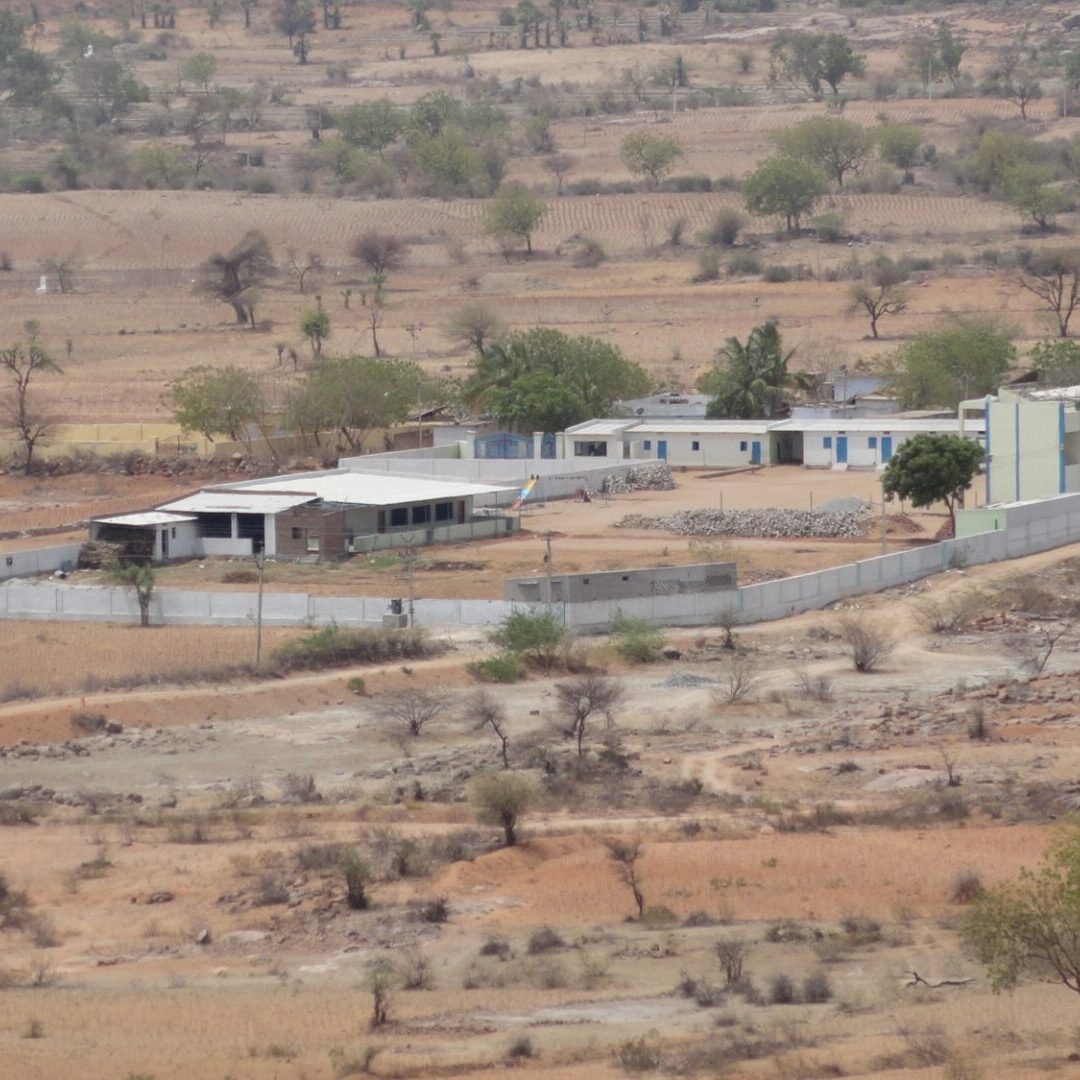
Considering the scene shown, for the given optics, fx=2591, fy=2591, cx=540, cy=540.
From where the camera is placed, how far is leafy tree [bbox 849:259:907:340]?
9012 centimetres

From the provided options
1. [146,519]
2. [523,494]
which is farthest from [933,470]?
[146,519]

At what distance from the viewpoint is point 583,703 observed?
119ft

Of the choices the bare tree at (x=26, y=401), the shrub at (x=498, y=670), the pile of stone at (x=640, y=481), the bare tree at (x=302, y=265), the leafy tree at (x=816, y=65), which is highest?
the leafy tree at (x=816, y=65)

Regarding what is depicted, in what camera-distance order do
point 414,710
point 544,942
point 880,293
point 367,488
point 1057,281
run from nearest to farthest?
1. point 544,942
2. point 414,710
3. point 367,488
4. point 1057,281
5. point 880,293

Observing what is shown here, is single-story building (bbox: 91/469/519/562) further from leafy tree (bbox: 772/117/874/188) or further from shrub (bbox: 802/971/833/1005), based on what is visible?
leafy tree (bbox: 772/117/874/188)

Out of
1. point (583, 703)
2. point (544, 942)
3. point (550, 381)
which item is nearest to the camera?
point (544, 942)

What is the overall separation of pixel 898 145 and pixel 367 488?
7234 cm

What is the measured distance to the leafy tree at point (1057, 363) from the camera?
68625mm

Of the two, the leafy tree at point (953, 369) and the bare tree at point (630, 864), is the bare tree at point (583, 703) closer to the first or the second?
the bare tree at point (630, 864)

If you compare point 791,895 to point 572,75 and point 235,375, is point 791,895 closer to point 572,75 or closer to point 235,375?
point 235,375

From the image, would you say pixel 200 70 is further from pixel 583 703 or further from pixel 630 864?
pixel 630 864

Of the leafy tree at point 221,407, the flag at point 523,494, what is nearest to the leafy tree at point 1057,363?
the flag at point 523,494

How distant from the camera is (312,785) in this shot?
1292 inches

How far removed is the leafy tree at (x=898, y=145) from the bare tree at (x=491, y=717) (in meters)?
89.2
